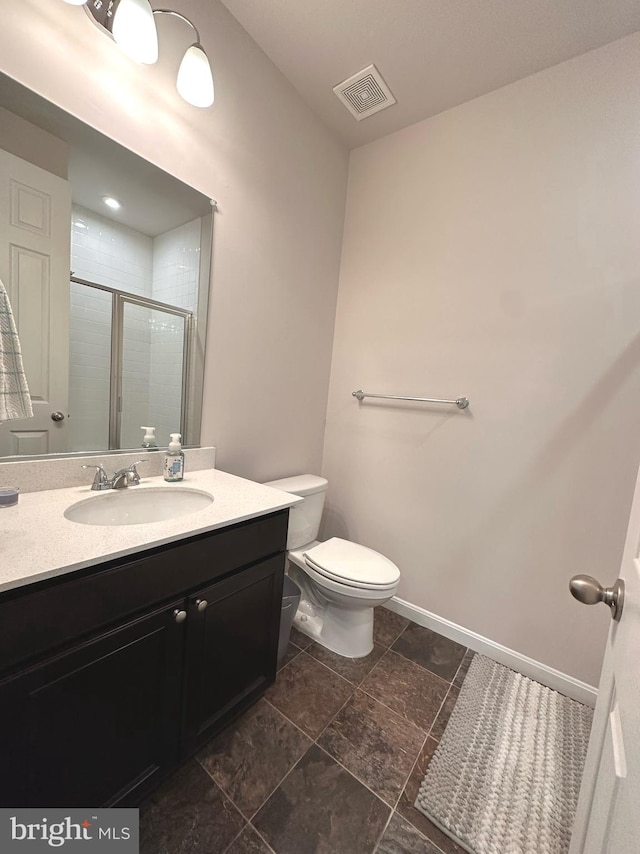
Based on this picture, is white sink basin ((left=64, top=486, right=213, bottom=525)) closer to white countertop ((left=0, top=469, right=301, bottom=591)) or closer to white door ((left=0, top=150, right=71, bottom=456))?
white countertop ((left=0, top=469, right=301, bottom=591))

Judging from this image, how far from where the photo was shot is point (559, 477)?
142 centimetres

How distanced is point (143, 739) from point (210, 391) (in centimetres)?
114

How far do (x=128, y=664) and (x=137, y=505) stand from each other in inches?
19.3

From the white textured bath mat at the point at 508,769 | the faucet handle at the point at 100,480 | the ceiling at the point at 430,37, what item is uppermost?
the ceiling at the point at 430,37

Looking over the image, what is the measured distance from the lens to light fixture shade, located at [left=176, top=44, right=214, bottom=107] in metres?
1.10

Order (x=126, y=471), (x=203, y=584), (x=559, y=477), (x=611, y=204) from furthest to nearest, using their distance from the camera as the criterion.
Result: (x=559, y=477), (x=611, y=204), (x=126, y=471), (x=203, y=584)

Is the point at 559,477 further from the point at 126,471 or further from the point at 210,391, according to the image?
the point at 126,471

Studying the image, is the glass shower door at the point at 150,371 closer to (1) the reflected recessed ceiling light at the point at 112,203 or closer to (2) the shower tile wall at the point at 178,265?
(2) the shower tile wall at the point at 178,265

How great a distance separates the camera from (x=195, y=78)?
44.0 inches

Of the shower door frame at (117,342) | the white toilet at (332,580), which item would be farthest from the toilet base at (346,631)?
the shower door frame at (117,342)

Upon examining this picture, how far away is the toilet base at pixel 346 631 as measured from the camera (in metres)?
1.53

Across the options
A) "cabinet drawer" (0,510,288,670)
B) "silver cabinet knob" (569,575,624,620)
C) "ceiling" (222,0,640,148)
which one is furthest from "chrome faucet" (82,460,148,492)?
"ceiling" (222,0,640,148)

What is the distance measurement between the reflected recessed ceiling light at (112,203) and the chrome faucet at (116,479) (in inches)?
34.1

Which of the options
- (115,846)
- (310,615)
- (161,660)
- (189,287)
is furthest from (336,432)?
(115,846)
